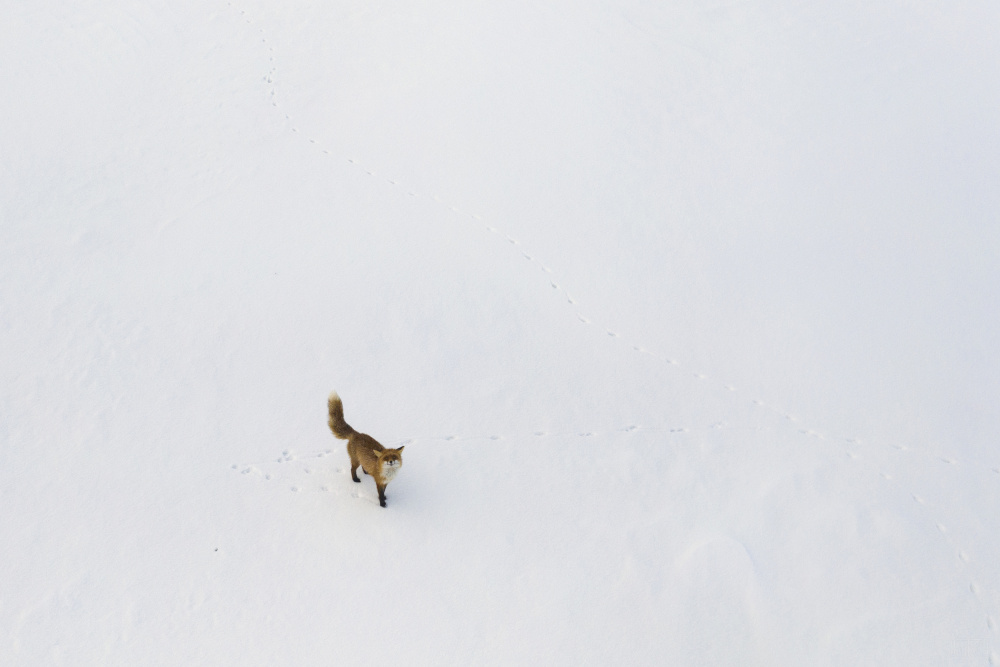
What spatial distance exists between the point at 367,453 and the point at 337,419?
13.6 inches

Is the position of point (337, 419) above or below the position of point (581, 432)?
below

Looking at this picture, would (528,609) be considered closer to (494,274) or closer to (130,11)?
(494,274)

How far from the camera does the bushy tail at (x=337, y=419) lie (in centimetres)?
528

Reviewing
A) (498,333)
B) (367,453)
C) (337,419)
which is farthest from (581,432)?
(337,419)

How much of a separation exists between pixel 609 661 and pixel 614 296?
4072mm

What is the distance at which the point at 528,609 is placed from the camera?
5.20 m

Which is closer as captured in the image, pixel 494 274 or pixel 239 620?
pixel 239 620

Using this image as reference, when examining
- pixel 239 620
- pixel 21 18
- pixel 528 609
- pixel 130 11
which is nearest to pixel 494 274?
pixel 528 609

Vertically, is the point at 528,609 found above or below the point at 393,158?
below

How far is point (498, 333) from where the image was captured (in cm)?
733

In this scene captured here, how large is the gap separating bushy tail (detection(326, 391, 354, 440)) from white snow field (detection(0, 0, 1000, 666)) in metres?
0.51

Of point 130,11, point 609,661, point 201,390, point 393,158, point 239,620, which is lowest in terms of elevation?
point 239,620

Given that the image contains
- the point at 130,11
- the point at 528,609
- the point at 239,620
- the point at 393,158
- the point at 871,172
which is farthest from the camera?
the point at 130,11

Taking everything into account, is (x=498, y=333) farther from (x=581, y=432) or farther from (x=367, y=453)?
(x=367, y=453)
